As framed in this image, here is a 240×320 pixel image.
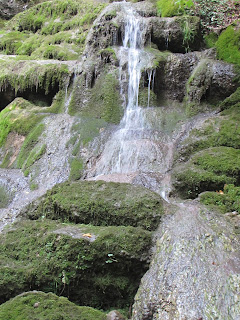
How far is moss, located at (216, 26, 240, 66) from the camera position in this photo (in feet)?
34.6

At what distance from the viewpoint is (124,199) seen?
5078 millimetres

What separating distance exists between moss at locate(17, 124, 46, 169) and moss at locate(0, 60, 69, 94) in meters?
2.23

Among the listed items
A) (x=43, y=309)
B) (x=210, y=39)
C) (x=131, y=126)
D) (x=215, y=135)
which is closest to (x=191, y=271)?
(x=43, y=309)

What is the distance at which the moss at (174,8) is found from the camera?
13.0 m

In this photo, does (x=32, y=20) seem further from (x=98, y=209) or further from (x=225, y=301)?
(x=225, y=301)

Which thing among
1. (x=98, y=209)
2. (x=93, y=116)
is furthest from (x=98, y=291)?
(x=93, y=116)

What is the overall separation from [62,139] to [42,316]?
7.49 m

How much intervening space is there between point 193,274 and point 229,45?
32.5 feet

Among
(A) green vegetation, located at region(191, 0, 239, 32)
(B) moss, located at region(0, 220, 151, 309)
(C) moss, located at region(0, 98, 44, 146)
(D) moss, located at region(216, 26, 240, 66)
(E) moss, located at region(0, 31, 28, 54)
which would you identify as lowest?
(C) moss, located at region(0, 98, 44, 146)

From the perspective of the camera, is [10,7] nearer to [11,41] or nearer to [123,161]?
[11,41]

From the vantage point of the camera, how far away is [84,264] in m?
3.98

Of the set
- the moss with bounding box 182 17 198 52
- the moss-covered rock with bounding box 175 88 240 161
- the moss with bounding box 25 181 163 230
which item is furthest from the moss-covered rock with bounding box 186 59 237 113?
the moss with bounding box 25 181 163 230

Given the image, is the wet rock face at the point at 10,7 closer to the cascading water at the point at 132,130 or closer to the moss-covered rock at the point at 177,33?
the cascading water at the point at 132,130

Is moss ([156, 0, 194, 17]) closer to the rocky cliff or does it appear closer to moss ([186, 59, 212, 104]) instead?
the rocky cliff
